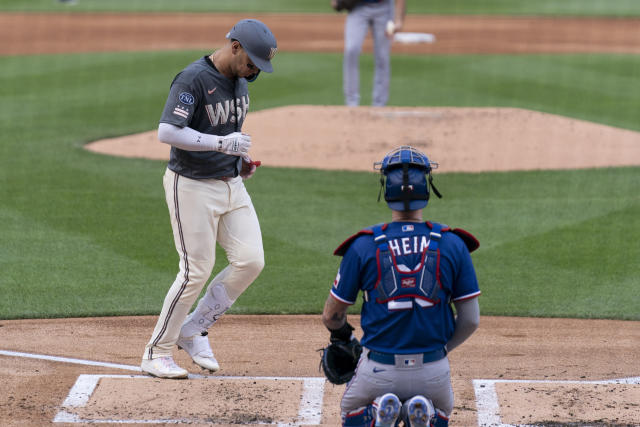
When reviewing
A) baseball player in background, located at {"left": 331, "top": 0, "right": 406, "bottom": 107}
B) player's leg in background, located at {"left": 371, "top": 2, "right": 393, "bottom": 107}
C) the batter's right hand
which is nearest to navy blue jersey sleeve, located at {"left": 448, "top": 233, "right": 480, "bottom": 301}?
the batter's right hand

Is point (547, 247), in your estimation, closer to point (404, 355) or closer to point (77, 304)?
point (77, 304)

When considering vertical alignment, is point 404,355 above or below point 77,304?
above

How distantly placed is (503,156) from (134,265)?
6.18 meters

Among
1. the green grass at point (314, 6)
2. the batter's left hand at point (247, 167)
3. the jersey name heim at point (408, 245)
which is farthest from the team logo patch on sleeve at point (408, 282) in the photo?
the green grass at point (314, 6)

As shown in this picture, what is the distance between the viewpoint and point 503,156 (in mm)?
13102

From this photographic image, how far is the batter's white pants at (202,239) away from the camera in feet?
19.0

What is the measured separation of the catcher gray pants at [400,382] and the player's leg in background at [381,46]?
11.1 meters

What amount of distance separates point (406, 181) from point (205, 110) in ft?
6.42

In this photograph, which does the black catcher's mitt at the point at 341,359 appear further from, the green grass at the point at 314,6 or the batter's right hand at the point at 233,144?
the green grass at the point at 314,6

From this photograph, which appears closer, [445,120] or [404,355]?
[404,355]

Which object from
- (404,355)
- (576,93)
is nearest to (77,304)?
(404,355)

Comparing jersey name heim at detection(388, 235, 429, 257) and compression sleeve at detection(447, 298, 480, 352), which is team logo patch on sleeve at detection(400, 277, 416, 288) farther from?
compression sleeve at detection(447, 298, 480, 352)

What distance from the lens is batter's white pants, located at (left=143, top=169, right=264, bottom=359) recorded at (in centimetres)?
580

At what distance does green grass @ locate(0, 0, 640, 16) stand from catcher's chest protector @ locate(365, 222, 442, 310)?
31683 millimetres
